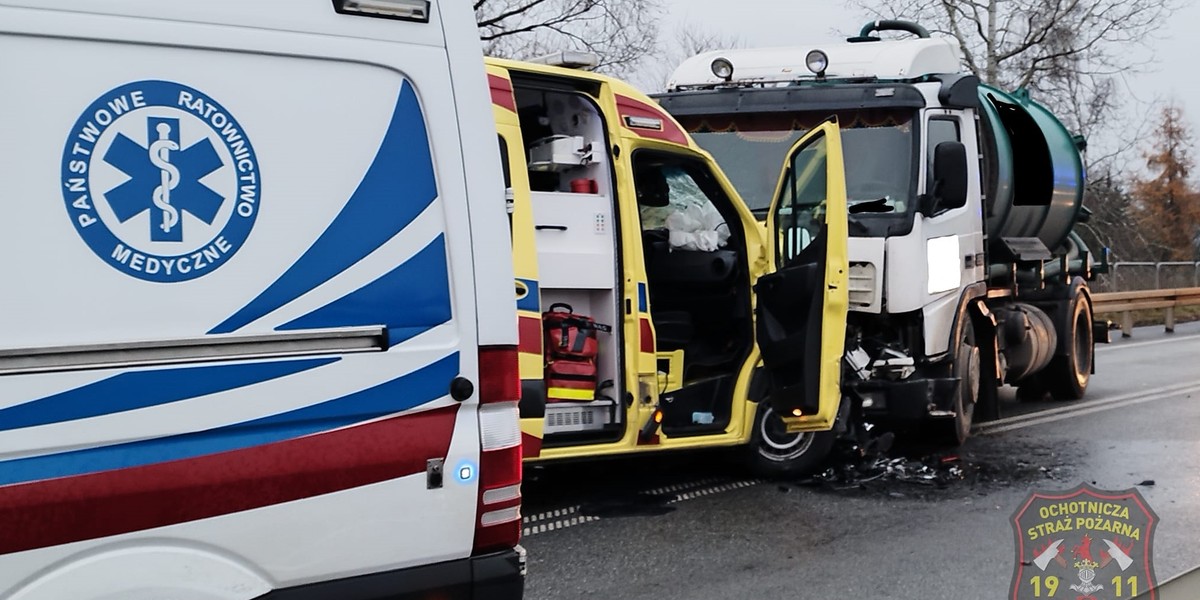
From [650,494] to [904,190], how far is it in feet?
9.03

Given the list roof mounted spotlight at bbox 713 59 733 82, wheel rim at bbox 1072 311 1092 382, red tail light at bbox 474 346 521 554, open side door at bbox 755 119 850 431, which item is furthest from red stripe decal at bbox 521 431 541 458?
wheel rim at bbox 1072 311 1092 382

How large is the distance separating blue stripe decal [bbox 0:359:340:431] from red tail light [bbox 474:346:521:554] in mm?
516

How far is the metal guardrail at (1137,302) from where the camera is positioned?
19.7 m

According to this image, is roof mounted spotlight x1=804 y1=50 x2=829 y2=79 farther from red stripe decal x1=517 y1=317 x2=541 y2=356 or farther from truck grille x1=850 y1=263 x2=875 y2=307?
red stripe decal x1=517 y1=317 x2=541 y2=356

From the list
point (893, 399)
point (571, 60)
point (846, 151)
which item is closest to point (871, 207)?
point (846, 151)

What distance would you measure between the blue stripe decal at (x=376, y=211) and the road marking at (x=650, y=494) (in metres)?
3.32

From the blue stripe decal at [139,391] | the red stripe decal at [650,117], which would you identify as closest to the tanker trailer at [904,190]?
the red stripe decal at [650,117]

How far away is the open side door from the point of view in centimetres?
632

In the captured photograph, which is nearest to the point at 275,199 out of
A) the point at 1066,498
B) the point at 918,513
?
the point at 1066,498

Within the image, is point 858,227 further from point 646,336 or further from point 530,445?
point 530,445

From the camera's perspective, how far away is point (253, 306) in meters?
2.66

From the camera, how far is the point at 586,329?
6.24 m

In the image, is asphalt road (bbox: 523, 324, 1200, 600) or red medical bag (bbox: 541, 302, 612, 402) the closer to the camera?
asphalt road (bbox: 523, 324, 1200, 600)

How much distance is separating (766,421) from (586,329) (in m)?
1.61
